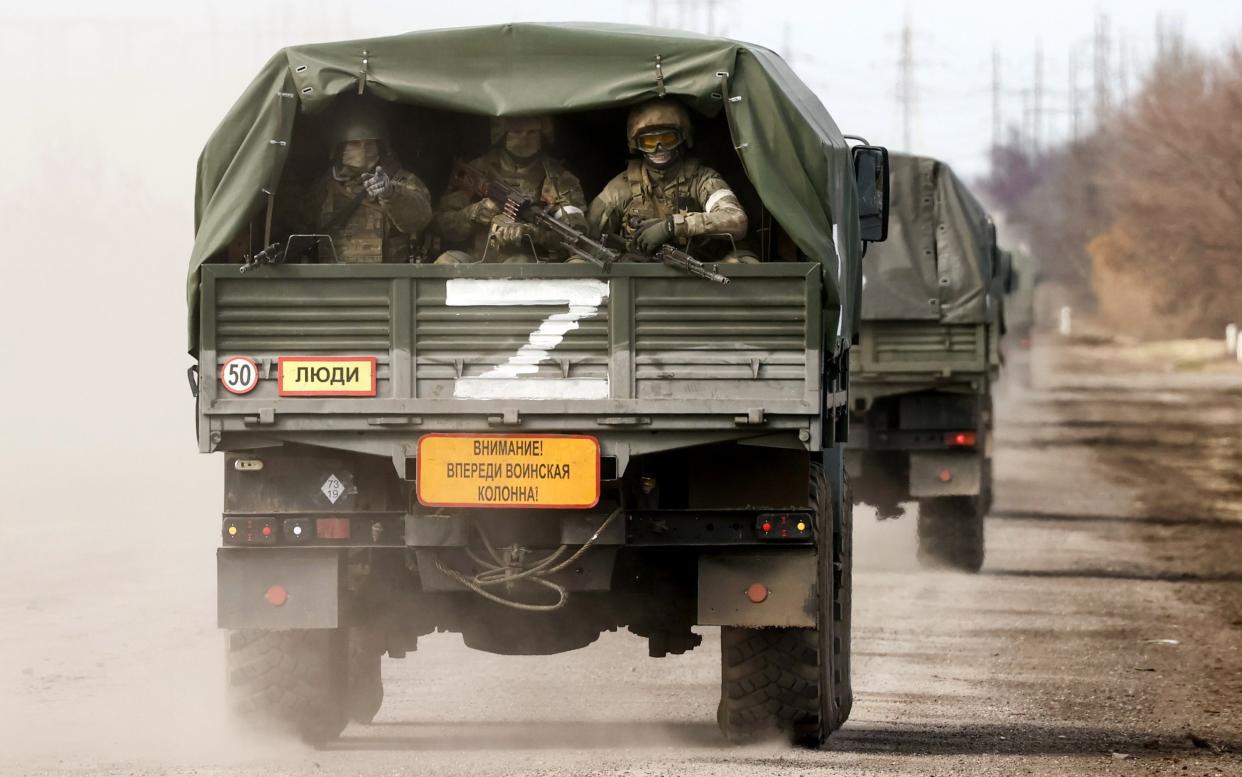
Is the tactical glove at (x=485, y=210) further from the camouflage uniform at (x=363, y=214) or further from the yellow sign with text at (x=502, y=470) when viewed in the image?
the yellow sign with text at (x=502, y=470)

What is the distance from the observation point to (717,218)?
860 centimetres

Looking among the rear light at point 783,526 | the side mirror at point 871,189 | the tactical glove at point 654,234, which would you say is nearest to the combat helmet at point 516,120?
the tactical glove at point 654,234

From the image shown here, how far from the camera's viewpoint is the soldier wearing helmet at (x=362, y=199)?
29.2 ft

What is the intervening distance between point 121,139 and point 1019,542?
946 inches

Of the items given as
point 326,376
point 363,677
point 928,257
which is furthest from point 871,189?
point 928,257

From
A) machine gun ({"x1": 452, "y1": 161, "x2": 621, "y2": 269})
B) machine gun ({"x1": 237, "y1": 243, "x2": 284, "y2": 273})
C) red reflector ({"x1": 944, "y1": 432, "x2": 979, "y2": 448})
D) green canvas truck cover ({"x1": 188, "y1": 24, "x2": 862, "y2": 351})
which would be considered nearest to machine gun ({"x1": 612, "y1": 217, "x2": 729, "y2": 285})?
machine gun ({"x1": 452, "y1": 161, "x2": 621, "y2": 269})

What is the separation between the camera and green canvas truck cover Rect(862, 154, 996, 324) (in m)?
17.0

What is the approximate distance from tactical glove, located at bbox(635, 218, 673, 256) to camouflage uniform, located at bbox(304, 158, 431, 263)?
998 mm

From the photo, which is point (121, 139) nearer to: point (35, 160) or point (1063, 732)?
point (35, 160)

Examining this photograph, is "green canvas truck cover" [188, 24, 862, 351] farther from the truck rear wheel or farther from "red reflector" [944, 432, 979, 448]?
"red reflector" [944, 432, 979, 448]

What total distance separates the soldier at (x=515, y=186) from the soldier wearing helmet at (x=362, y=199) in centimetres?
19

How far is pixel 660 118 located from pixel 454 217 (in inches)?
38.3

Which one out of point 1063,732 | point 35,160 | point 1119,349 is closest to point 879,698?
point 1063,732

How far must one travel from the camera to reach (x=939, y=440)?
1667 centimetres
